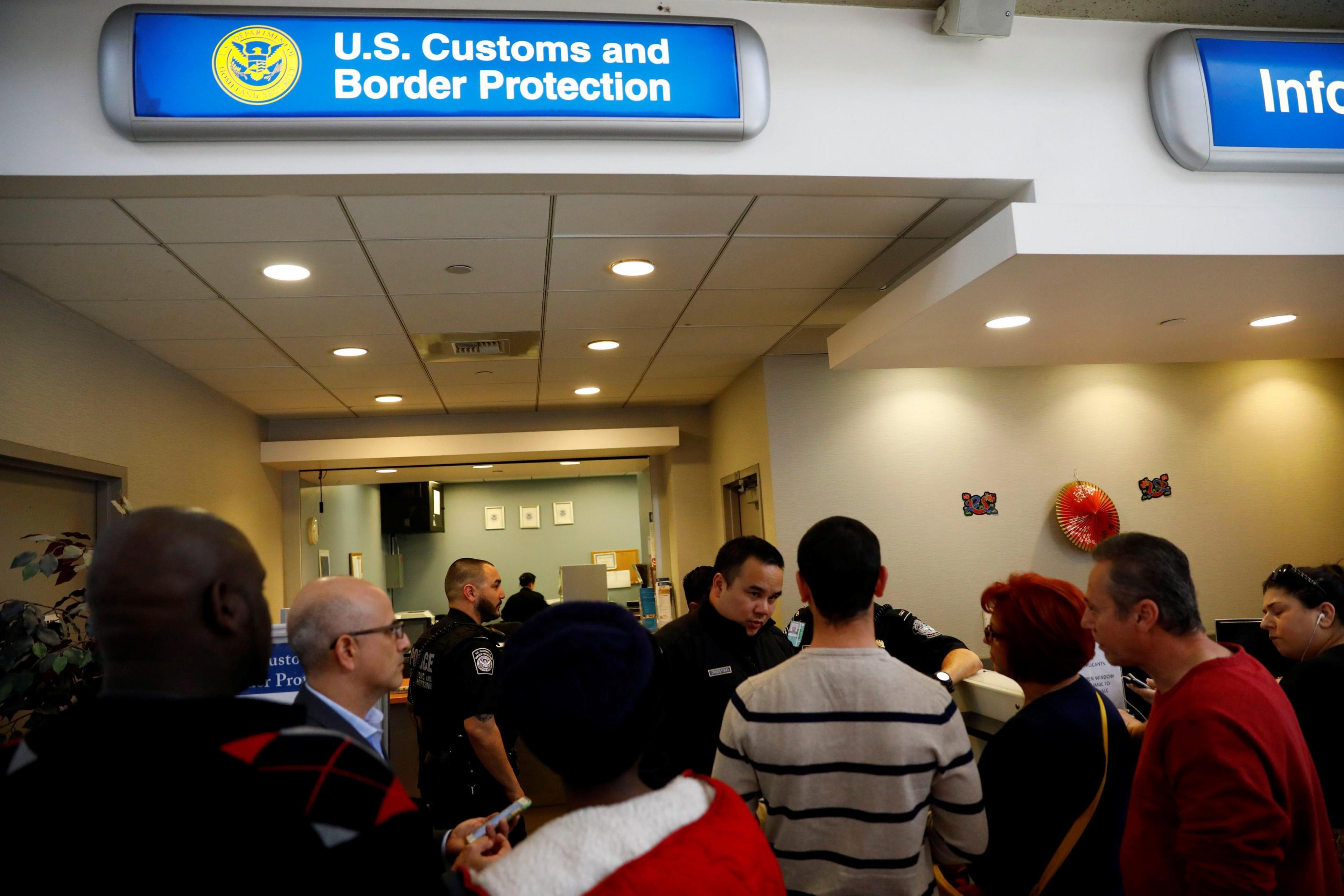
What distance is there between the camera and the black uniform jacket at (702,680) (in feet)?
9.04

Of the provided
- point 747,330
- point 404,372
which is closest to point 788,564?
point 747,330

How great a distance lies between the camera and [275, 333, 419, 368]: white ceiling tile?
4719mm

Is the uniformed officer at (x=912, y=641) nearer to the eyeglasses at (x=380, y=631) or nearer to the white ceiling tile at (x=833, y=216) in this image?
the white ceiling tile at (x=833, y=216)

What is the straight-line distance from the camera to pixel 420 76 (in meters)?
2.62

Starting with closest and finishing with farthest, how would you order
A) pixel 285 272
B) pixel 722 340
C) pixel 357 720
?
pixel 357 720 → pixel 285 272 → pixel 722 340

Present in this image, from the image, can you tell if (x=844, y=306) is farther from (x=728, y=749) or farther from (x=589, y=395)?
(x=728, y=749)

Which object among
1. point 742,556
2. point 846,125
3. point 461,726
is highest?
point 846,125

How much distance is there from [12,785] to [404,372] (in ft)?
16.1

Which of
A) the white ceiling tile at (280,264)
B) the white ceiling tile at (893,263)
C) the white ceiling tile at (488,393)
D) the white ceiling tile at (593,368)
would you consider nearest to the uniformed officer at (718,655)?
the white ceiling tile at (893,263)

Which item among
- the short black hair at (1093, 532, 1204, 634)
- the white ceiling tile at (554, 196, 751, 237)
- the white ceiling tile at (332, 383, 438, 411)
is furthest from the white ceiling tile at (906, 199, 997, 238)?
the white ceiling tile at (332, 383, 438, 411)

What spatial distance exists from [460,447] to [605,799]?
6.11 meters

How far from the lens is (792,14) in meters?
2.96

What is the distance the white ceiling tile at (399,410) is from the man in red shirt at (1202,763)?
229 inches

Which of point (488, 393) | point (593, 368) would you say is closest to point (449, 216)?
point (593, 368)
